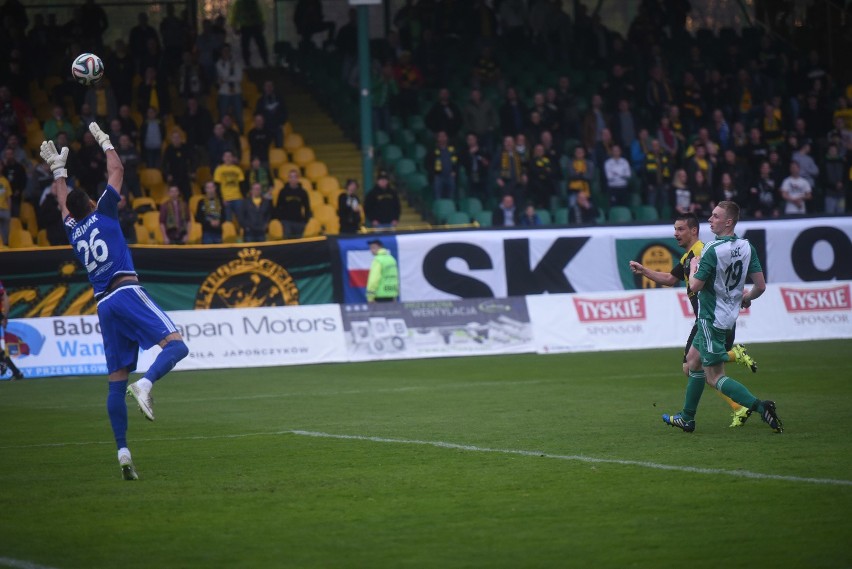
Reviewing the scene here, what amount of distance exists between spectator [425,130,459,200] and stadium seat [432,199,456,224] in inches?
8.1

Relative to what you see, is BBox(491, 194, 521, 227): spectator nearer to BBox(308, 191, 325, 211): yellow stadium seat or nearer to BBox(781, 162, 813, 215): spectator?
BBox(308, 191, 325, 211): yellow stadium seat

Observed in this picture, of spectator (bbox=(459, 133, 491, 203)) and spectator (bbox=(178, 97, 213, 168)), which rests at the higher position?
spectator (bbox=(178, 97, 213, 168))

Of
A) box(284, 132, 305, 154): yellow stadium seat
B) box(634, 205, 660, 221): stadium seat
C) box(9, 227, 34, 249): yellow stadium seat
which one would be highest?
box(284, 132, 305, 154): yellow stadium seat

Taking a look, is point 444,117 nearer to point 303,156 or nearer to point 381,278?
point 303,156

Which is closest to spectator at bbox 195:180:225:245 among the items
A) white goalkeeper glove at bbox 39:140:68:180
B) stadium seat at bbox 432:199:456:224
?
stadium seat at bbox 432:199:456:224

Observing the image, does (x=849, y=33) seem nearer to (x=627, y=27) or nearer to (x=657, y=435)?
(x=627, y=27)

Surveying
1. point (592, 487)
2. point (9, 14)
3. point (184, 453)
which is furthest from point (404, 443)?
point (9, 14)

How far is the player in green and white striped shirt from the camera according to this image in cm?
1195

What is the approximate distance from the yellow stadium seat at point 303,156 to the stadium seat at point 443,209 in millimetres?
3455

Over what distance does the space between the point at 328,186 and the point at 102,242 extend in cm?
1893

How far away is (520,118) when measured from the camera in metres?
30.4

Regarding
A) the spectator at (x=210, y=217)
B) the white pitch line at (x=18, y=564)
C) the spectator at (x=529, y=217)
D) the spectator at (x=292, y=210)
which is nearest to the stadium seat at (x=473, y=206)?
the spectator at (x=529, y=217)

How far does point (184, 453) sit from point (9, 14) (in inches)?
763

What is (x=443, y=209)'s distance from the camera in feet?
94.7
